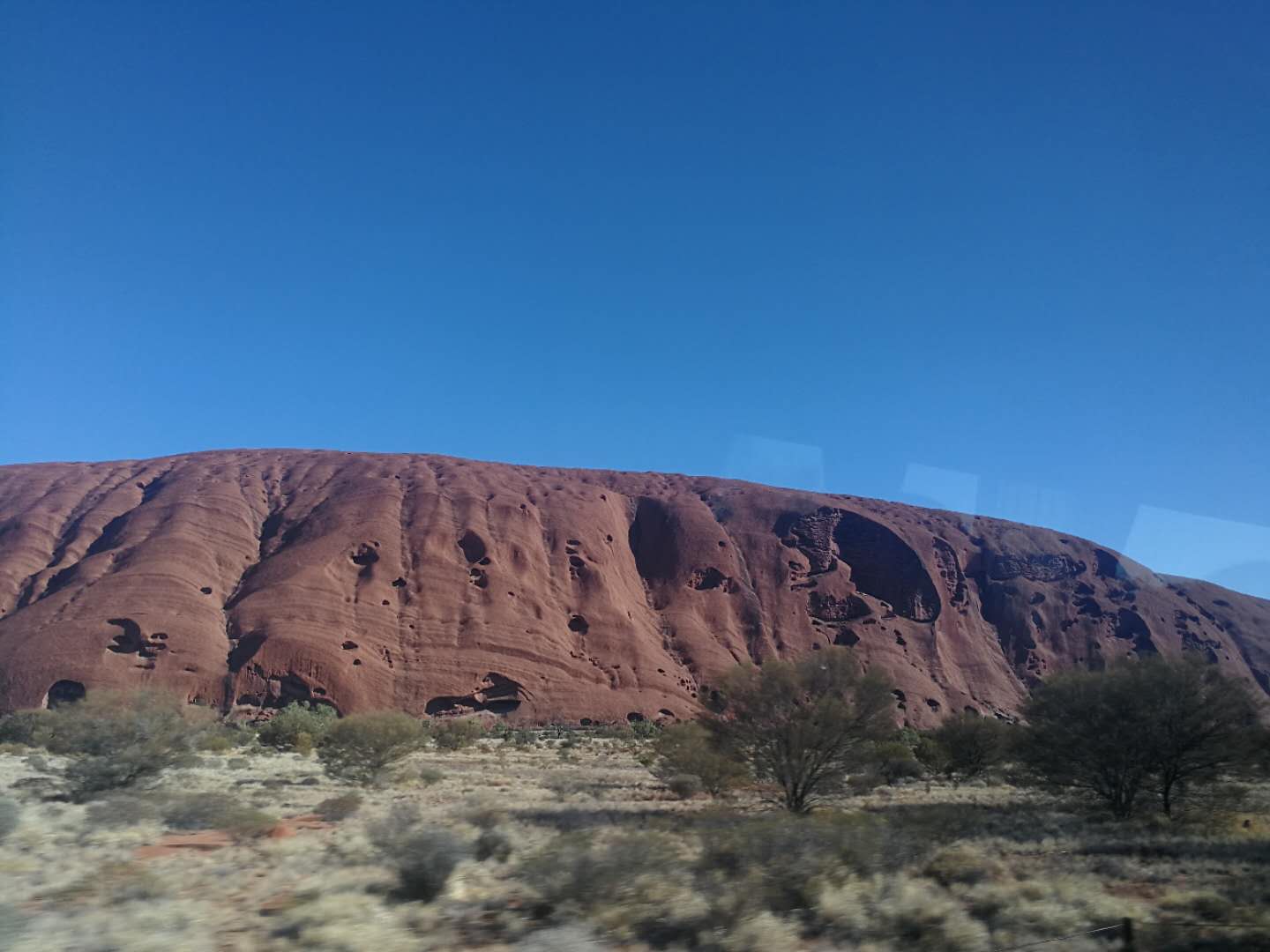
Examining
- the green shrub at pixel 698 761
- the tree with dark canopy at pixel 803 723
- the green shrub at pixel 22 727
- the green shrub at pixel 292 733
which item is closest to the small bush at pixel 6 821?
the tree with dark canopy at pixel 803 723

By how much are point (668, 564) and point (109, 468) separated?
7000 centimetres

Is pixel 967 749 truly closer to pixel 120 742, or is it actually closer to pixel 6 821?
pixel 120 742

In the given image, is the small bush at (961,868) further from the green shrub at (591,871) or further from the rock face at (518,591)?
the rock face at (518,591)

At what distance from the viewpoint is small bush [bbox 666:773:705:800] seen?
97.6ft

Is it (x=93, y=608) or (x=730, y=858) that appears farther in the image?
(x=93, y=608)

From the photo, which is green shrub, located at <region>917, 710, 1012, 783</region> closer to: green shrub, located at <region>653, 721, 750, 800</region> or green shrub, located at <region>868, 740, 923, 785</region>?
green shrub, located at <region>868, 740, 923, 785</region>

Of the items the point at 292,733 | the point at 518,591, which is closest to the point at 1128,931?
the point at 292,733

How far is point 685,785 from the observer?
29.8 m

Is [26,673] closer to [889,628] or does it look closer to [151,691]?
[151,691]

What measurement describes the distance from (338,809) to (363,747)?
11416 mm

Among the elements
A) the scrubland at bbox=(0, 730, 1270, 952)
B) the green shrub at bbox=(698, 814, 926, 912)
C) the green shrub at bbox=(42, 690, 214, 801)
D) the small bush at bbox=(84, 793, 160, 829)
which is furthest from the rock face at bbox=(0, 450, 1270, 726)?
the green shrub at bbox=(698, 814, 926, 912)

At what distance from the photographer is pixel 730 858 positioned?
1238cm

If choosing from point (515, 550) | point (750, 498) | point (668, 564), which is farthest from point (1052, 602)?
point (515, 550)

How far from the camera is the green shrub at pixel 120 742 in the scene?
22.6 meters
